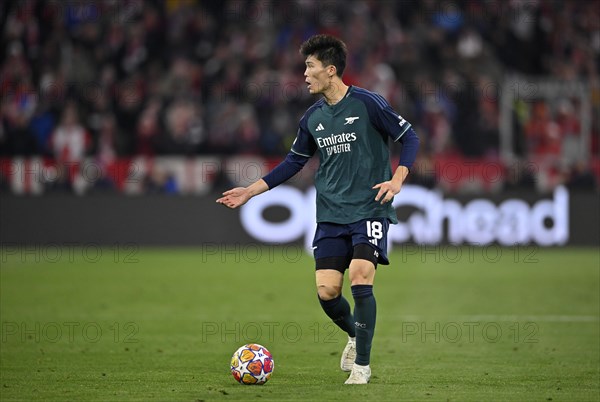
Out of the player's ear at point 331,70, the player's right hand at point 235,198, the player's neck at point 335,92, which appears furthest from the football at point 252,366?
Result: the player's ear at point 331,70

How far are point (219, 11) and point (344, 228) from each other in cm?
1897

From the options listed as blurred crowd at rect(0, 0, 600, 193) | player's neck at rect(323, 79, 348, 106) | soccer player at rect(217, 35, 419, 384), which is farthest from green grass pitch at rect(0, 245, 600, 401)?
blurred crowd at rect(0, 0, 600, 193)

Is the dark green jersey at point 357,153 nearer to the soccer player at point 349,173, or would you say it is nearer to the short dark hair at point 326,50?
the soccer player at point 349,173

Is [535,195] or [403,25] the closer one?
[535,195]

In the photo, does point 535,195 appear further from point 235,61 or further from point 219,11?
point 219,11

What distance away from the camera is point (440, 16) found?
26969 mm

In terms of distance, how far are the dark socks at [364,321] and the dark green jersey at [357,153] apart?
0.55m

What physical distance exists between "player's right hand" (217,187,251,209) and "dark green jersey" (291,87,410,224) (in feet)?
1.93

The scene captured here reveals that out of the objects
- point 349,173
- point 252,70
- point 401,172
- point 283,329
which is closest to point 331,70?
point 349,173

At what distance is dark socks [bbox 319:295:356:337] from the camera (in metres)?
8.27

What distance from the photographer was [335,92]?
8141 mm

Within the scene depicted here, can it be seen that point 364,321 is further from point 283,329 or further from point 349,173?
point 283,329

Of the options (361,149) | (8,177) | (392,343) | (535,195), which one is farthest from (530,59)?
(361,149)

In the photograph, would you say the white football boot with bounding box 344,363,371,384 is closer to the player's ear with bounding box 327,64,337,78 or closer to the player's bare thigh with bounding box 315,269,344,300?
the player's bare thigh with bounding box 315,269,344,300
